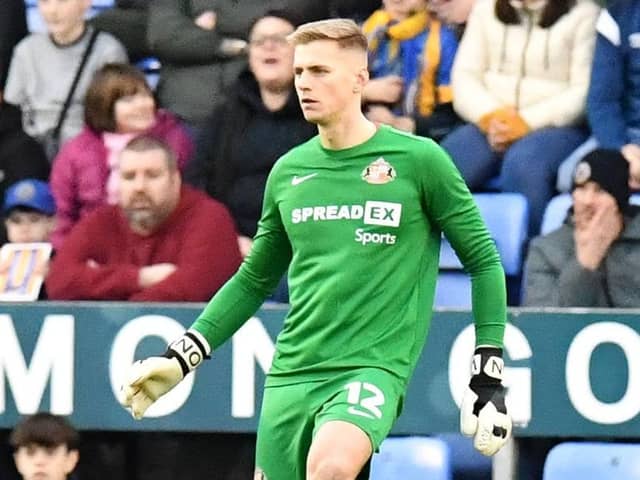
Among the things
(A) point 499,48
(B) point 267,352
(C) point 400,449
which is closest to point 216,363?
(B) point 267,352

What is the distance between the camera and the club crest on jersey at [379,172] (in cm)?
484

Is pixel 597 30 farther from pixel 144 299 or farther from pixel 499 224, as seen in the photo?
pixel 144 299

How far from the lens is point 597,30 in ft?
25.8

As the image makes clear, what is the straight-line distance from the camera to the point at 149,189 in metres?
7.59

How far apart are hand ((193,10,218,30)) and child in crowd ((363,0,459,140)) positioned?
2.68 feet

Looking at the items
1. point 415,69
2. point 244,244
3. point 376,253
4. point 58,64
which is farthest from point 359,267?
point 58,64

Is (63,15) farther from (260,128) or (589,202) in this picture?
(589,202)

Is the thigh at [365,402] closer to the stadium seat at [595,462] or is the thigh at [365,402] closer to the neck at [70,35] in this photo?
the stadium seat at [595,462]

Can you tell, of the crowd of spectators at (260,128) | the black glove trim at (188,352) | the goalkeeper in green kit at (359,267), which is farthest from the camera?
the crowd of spectators at (260,128)

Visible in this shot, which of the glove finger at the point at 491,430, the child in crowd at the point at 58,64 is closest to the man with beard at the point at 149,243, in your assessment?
the child in crowd at the point at 58,64

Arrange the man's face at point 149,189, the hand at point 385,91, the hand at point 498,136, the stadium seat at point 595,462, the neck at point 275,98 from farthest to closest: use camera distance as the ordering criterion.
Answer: the hand at point 385,91 → the neck at point 275,98 → the hand at point 498,136 → the man's face at point 149,189 → the stadium seat at point 595,462

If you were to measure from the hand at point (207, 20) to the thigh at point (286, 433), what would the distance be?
12.7 ft

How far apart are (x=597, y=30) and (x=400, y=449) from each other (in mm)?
2038

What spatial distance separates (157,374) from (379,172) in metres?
0.84
